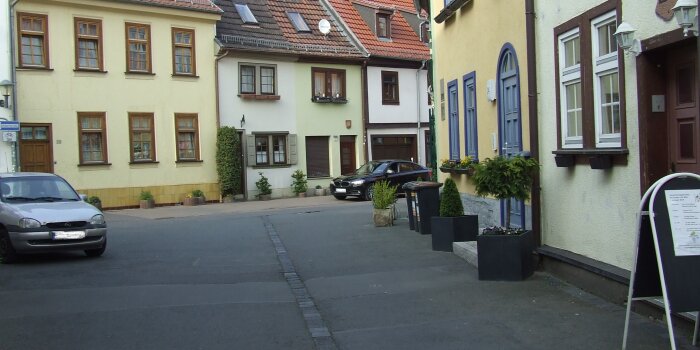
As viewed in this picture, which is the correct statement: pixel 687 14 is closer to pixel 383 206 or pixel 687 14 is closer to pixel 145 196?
pixel 383 206

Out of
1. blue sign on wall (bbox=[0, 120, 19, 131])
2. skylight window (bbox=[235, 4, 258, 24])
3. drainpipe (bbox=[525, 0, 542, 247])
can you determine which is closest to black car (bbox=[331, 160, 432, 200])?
skylight window (bbox=[235, 4, 258, 24])

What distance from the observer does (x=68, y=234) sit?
1185 centimetres

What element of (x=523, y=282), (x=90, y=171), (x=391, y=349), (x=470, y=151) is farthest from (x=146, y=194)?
(x=391, y=349)

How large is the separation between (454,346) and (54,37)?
841 inches

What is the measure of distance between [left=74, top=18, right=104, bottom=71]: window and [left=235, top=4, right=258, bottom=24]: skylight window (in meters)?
6.64

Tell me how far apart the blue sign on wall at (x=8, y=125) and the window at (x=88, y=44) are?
12.2 ft

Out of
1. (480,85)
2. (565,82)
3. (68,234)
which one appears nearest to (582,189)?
(565,82)

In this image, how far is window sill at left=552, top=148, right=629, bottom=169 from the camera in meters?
7.17

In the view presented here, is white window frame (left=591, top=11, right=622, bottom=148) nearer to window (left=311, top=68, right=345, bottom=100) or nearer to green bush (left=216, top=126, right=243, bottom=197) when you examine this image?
green bush (left=216, top=126, right=243, bottom=197)

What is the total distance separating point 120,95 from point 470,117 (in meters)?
15.9

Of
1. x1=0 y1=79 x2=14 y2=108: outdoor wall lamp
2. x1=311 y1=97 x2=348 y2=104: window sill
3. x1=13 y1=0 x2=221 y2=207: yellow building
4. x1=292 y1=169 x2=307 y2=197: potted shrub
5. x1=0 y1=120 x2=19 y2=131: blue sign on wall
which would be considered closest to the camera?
x1=0 y1=120 x2=19 y2=131: blue sign on wall

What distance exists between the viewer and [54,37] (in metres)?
23.7

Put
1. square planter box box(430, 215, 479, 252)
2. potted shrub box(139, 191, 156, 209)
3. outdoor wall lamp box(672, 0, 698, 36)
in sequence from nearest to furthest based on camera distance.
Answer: outdoor wall lamp box(672, 0, 698, 36) → square planter box box(430, 215, 479, 252) → potted shrub box(139, 191, 156, 209)

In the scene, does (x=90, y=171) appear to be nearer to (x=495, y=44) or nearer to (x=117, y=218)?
(x=117, y=218)
